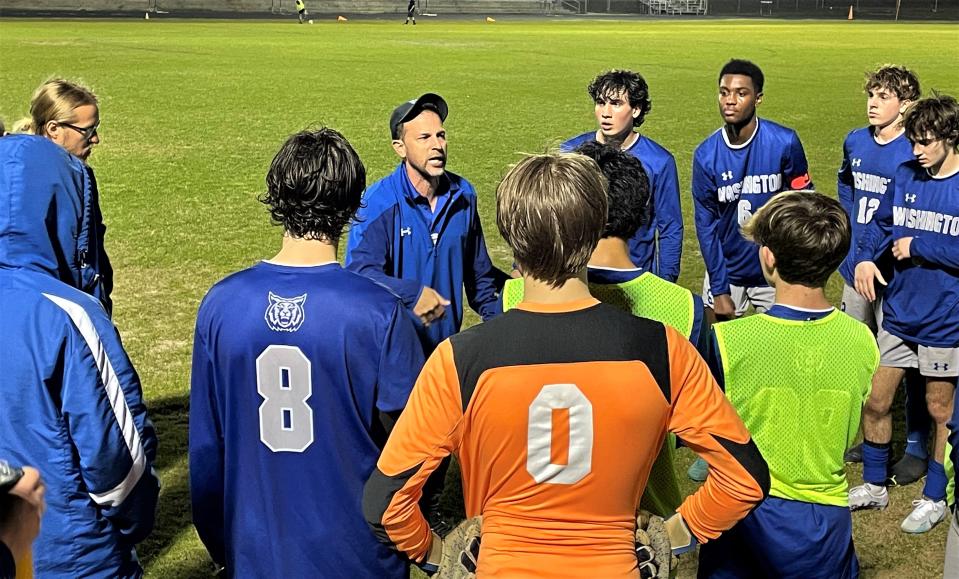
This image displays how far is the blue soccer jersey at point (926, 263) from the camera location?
5.79 metres

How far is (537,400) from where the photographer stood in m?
2.60

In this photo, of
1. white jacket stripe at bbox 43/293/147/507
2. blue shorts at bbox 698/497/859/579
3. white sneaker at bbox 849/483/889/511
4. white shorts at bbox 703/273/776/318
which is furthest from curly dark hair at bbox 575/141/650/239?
white shorts at bbox 703/273/776/318

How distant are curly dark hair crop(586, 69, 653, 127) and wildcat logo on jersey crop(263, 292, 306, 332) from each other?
3774 millimetres

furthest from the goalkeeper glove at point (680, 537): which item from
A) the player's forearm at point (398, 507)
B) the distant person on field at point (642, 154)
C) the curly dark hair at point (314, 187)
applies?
the distant person on field at point (642, 154)

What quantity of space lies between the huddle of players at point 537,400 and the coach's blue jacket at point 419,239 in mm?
914

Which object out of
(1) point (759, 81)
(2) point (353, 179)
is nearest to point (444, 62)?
(1) point (759, 81)

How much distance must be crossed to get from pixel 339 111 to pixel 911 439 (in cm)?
1724

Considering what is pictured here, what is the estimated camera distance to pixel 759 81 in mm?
7094

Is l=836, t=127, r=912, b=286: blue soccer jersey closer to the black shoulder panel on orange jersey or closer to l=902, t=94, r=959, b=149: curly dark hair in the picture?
l=902, t=94, r=959, b=149: curly dark hair

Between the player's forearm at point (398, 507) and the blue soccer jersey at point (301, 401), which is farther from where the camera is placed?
the blue soccer jersey at point (301, 401)

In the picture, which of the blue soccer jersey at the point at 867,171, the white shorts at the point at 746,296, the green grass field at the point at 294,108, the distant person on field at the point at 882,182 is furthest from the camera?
the green grass field at the point at 294,108

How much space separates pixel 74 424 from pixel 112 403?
0.13 metres

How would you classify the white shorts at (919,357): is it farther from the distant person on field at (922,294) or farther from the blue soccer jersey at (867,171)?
the blue soccer jersey at (867,171)

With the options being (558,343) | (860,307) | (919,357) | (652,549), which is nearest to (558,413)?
(558,343)
